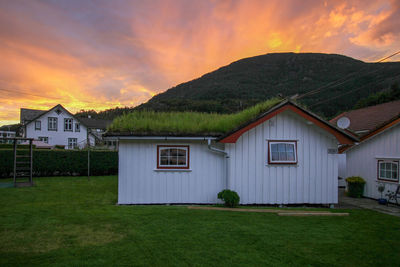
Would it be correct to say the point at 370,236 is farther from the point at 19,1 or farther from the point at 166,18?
the point at 19,1

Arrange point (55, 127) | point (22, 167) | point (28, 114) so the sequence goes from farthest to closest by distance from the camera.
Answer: point (28, 114) → point (55, 127) → point (22, 167)

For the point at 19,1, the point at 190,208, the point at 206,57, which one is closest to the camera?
the point at 190,208

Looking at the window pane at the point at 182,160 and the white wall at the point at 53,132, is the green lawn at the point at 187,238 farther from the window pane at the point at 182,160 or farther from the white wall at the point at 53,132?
the white wall at the point at 53,132

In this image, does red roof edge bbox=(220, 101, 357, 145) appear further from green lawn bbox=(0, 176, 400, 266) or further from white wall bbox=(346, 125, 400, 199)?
white wall bbox=(346, 125, 400, 199)

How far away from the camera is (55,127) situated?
3538 cm

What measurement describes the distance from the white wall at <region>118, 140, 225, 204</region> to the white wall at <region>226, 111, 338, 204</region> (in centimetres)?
92

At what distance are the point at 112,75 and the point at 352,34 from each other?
1936 cm

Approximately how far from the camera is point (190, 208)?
7453 mm

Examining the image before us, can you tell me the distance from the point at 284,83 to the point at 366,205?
48711 millimetres

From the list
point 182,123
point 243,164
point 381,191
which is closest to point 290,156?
point 243,164

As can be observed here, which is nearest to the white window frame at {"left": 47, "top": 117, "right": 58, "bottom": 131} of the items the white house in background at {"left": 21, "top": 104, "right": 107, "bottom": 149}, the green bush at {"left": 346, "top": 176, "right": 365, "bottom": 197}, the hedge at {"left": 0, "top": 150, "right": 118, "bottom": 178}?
the white house in background at {"left": 21, "top": 104, "right": 107, "bottom": 149}

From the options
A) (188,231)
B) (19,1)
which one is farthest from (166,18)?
(188,231)

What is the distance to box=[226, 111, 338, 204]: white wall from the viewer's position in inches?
317

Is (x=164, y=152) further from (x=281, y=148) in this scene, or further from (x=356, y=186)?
(x=356, y=186)
